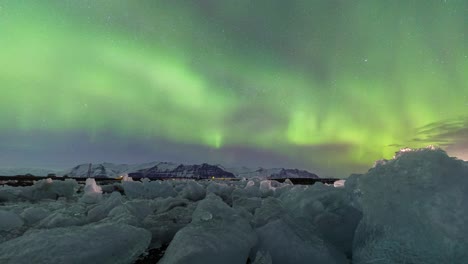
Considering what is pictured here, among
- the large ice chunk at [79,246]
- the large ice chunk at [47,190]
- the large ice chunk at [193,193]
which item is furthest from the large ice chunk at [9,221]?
the large ice chunk at [47,190]

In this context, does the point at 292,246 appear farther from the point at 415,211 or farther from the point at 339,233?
the point at 415,211

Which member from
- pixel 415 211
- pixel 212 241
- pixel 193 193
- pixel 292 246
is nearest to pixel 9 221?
pixel 212 241

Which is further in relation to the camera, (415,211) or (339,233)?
(339,233)

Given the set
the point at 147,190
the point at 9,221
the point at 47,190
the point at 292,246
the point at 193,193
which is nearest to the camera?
the point at 292,246

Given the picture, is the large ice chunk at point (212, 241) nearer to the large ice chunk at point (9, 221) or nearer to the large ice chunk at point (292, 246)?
the large ice chunk at point (292, 246)

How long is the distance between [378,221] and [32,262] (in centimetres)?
304

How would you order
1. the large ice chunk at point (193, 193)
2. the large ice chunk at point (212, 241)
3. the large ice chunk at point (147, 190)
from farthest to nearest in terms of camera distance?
the large ice chunk at point (147, 190) < the large ice chunk at point (193, 193) < the large ice chunk at point (212, 241)

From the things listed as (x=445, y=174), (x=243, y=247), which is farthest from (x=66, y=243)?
(x=445, y=174)

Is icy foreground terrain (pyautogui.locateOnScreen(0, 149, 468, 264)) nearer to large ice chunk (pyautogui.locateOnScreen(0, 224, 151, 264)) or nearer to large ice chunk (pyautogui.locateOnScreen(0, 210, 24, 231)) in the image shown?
large ice chunk (pyautogui.locateOnScreen(0, 224, 151, 264))

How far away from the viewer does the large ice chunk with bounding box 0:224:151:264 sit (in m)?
2.36

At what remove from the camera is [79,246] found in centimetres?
254

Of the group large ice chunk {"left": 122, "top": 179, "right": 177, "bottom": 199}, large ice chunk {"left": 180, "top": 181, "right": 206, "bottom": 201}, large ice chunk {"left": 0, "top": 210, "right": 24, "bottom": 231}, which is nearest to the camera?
large ice chunk {"left": 0, "top": 210, "right": 24, "bottom": 231}

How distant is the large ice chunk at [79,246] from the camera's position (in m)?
2.36

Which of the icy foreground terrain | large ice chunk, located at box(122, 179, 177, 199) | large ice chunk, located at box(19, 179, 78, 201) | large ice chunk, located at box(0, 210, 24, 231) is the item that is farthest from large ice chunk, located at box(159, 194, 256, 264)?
large ice chunk, located at box(19, 179, 78, 201)
